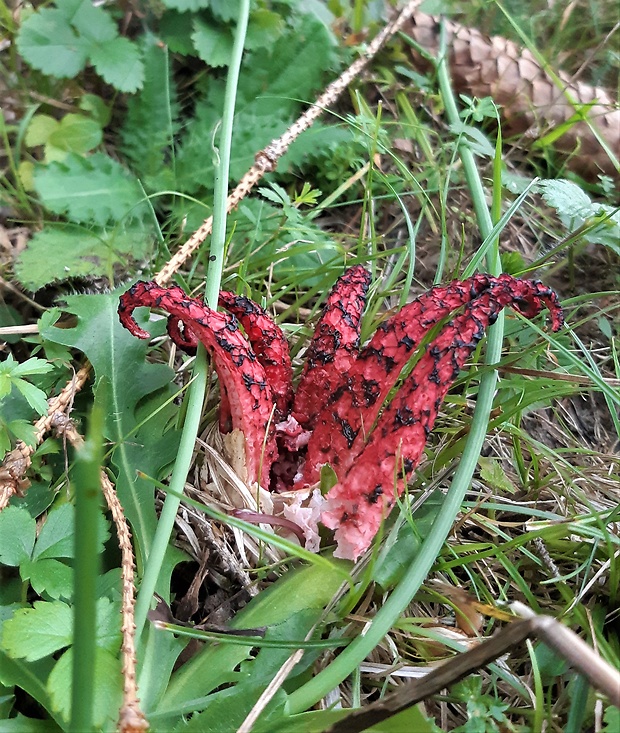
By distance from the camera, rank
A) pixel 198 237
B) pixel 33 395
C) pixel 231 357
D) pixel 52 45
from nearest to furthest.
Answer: pixel 231 357 < pixel 33 395 < pixel 198 237 < pixel 52 45

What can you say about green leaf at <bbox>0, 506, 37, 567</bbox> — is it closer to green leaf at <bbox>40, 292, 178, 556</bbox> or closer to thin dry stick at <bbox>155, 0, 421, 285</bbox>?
green leaf at <bbox>40, 292, 178, 556</bbox>

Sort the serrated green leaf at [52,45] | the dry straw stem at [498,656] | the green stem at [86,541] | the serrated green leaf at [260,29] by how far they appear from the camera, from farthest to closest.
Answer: the serrated green leaf at [260,29], the serrated green leaf at [52,45], the dry straw stem at [498,656], the green stem at [86,541]

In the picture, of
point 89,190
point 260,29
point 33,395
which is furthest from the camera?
point 260,29

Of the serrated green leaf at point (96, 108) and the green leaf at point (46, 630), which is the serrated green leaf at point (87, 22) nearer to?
the serrated green leaf at point (96, 108)

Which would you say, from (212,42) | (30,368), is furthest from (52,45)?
(30,368)

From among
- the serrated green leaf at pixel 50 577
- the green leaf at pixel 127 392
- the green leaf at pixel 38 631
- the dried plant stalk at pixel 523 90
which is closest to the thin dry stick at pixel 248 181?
the green leaf at pixel 127 392

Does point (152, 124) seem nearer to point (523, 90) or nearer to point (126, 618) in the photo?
point (523, 90)
